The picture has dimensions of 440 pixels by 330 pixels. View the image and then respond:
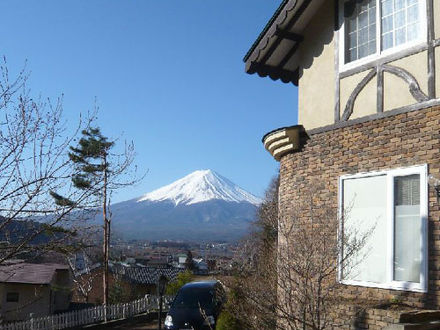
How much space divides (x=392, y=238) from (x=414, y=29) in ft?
10.9

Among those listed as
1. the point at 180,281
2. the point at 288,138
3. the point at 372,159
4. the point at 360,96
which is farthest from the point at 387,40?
the point at 180,281

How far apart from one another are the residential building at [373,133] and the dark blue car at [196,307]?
4.24 meters

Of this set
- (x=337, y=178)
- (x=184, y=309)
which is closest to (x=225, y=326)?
(x=184, y=309)

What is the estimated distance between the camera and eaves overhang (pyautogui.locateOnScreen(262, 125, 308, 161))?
9.54 meters

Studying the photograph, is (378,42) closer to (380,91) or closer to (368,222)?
(380,91)

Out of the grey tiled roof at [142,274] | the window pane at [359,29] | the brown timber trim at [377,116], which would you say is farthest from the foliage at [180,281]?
the grey tiled roof at [142,274]

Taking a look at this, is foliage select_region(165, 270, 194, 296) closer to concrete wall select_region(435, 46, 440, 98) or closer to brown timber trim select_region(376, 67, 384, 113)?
brown timber trim select_region(376, 67, 384, 113)

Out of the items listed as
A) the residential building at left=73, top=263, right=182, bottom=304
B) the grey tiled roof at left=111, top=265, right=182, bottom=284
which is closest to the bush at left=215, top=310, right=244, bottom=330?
the residential building at left=73, top=263, right=182, bottom=304

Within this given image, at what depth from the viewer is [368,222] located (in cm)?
813

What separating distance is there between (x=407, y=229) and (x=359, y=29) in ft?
12.1

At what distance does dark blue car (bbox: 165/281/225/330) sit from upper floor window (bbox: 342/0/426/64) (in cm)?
623

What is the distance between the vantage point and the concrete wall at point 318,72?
30.3 feet

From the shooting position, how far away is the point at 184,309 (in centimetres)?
1330

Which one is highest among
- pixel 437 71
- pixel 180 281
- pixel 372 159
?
pixel 437 71
